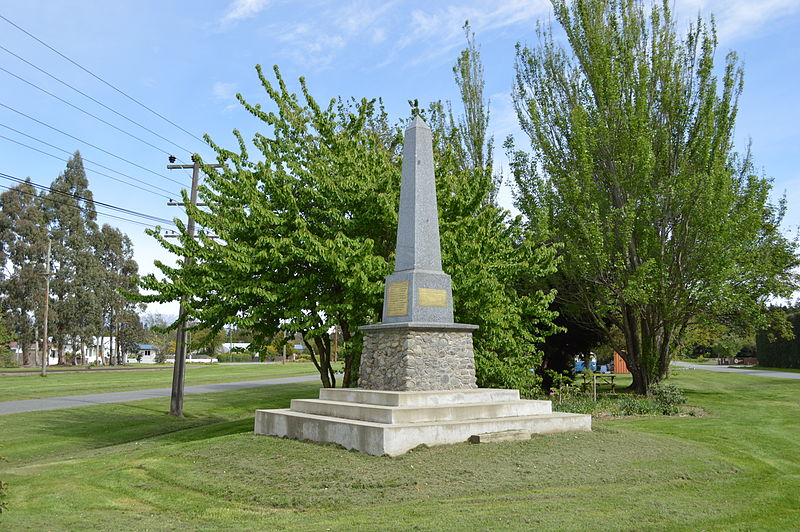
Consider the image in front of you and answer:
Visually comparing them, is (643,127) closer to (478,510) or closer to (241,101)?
(241,101)

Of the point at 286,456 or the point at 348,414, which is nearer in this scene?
the point at 286,456

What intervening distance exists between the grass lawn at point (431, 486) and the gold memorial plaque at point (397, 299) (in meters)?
3.03

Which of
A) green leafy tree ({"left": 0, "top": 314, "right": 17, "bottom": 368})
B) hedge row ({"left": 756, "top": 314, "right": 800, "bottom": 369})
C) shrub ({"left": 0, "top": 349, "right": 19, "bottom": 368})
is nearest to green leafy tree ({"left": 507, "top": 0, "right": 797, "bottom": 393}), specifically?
hedge row ({"left": 756, "top": 314, "right": 800, "bottom": 369})

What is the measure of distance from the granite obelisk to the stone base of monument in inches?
17.1

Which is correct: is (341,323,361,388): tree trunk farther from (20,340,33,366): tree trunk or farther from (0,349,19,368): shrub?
(20,340,33,366): tree trunk

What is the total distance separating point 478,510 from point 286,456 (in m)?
3.65

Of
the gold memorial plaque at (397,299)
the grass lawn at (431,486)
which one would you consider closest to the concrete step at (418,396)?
the grass lawn at (431,486)

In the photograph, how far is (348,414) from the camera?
35.3 feet

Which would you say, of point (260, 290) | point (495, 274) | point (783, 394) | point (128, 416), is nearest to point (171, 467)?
point (260, 290)

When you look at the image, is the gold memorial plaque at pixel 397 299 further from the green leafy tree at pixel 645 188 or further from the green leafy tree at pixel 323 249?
the green leafy tree at pixel 645 188

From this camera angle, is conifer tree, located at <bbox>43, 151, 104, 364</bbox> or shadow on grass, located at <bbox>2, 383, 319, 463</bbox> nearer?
shadow on grass, located at <bbox>2, 383, 319, 463</bbox>

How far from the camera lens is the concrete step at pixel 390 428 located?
360 inches

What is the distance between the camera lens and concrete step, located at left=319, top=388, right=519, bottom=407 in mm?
10578

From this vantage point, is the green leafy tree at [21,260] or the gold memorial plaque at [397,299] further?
the green leafy tree at [21,260]
